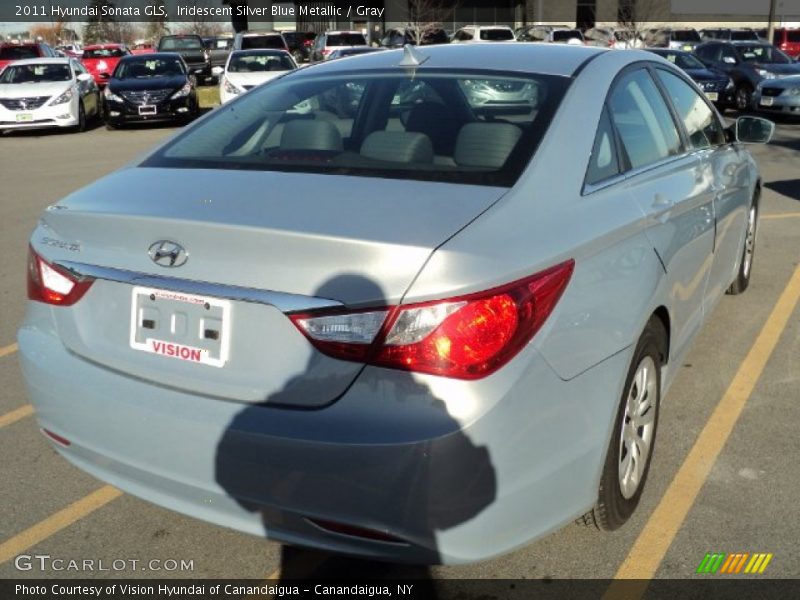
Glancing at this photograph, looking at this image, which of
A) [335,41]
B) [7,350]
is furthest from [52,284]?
[335,41]

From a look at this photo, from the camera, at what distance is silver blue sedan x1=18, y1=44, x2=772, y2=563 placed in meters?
2.22

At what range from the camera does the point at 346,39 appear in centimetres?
3016

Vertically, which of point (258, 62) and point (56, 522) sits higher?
point (258, 62)

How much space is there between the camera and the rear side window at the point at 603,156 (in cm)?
292

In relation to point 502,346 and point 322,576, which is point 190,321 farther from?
point 322,576

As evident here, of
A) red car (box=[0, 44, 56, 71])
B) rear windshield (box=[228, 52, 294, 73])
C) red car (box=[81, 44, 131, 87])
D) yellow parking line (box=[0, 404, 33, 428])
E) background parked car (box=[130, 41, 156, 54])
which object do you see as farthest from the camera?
background parked car (box=[130, 41, 156, 54])

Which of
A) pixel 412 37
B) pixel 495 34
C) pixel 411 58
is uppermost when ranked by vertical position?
pixel 495 34

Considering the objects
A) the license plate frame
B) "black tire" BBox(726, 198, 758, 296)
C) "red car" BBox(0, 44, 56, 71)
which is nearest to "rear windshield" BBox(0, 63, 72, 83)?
"red car" BBox(0, 44, 56, 71)

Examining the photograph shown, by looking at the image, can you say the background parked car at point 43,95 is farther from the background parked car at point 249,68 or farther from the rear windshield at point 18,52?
the rear windshield at point 18,52

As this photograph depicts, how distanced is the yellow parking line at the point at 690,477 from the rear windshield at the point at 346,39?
2634 cm

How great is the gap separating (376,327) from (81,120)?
18.2m

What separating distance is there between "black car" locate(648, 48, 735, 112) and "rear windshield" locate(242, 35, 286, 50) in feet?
42.3

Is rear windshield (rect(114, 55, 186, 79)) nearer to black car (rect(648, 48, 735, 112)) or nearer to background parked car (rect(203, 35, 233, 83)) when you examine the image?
black car (rect(648, 48, 735, 112))

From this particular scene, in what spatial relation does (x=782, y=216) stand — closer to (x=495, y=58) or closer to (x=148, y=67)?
(x=495, y=58)
